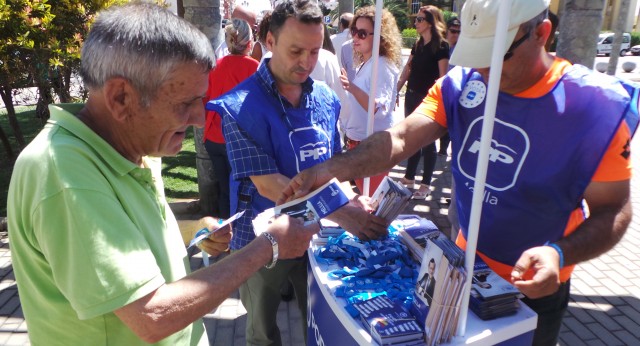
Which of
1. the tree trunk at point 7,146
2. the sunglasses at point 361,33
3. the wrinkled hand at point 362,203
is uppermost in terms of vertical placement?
the sunglasses at point 361,33

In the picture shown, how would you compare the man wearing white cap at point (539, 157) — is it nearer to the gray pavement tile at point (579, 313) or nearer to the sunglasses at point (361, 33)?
the gray pavement tile at point (579, 313)

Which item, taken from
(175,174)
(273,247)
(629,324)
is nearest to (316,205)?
(273,247)

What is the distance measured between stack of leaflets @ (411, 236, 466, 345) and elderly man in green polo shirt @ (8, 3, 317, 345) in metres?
0.45

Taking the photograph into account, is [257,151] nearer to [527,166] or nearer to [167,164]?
[527,166]

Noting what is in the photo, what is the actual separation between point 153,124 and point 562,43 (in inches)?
116

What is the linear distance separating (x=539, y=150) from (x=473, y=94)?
333mm

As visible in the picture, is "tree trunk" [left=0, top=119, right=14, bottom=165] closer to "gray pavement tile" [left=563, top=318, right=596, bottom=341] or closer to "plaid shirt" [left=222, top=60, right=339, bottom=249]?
"plaid shirt" [left=222, top=60, right=339, bottom=249]

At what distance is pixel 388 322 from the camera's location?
51.0 inches

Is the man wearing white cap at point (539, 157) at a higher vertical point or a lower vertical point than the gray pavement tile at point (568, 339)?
higher

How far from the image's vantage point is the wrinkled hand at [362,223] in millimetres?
1829

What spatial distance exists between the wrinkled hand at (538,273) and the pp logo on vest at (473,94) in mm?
620

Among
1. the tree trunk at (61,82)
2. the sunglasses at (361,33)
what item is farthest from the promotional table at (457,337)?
the tree trunk at (61,82)

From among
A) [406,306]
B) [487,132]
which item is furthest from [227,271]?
[487,132]

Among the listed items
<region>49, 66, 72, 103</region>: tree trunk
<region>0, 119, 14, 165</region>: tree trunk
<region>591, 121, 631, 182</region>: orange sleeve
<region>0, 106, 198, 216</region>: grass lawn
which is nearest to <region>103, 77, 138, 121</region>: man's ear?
<region>591, 121, 631, 182</region>: orange sleeve
